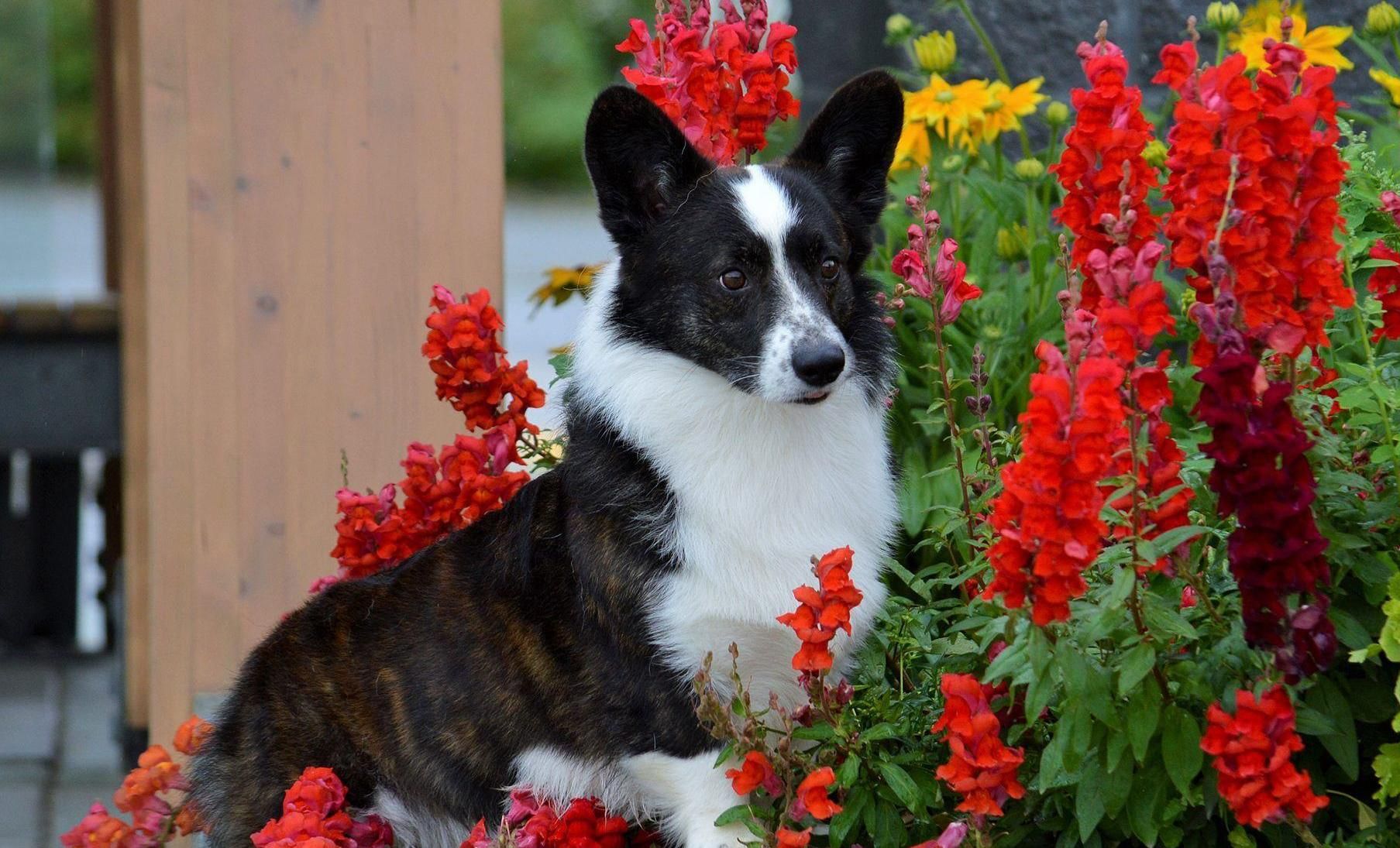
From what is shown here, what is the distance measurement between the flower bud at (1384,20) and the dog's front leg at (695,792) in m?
1.82

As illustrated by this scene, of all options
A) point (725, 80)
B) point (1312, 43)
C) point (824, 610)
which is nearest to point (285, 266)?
point (725, 80)

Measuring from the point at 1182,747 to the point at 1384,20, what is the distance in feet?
5.69

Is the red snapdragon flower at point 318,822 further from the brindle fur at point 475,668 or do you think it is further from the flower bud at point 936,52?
the flower bud at point 936,52

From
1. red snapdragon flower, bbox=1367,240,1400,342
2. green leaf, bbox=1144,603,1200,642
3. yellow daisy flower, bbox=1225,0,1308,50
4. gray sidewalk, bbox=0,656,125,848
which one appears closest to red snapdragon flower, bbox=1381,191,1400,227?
red snapdragon flower, bbox=1367,240,1400,342

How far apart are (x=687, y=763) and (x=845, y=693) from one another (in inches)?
14.4

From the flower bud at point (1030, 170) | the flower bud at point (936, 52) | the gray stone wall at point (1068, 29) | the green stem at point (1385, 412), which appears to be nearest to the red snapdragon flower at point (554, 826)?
the green stem at point (1385, 412)

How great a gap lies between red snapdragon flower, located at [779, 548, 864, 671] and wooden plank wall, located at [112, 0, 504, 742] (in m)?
1.73

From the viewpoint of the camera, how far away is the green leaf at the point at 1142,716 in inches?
66.1

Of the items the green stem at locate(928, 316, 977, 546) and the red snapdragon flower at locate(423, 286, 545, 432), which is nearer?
the green stem at locate(928, 316, 977, 546)

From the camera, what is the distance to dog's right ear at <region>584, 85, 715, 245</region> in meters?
2.31

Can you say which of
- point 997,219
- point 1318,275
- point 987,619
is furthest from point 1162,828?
point 997,219

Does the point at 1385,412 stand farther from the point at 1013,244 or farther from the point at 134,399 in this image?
the point at 134,399

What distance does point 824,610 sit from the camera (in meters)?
1.85

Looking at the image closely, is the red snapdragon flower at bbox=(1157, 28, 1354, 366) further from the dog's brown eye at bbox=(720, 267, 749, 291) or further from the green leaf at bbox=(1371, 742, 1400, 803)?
the dog's brown eye at bbox=(720, 267, 749, 291)
